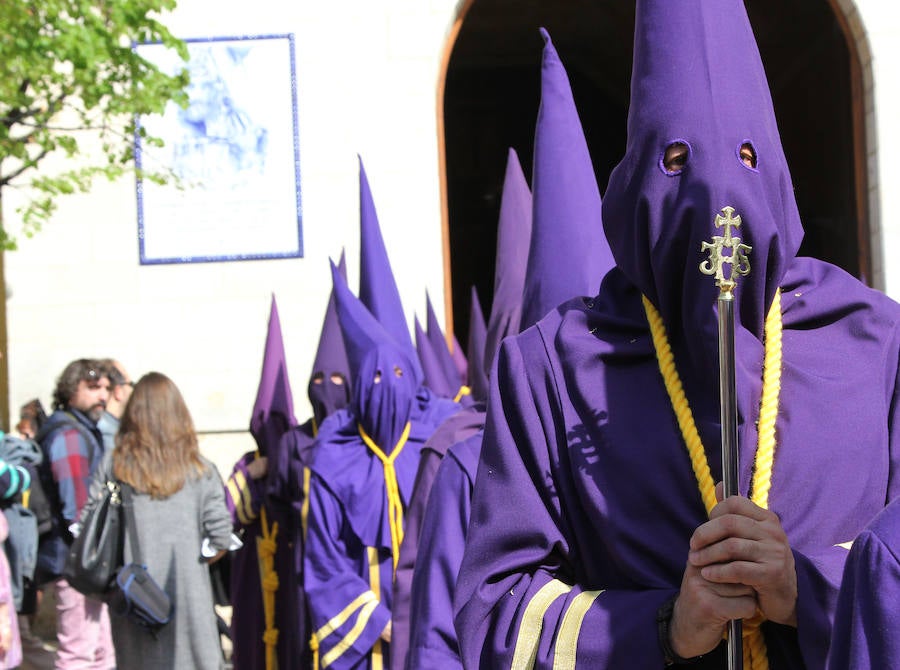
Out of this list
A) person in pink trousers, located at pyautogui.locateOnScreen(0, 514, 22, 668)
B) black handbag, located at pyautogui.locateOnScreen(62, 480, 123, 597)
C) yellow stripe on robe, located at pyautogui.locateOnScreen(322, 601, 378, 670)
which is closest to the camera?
yellow stripe on robe, located at pyautogui.locateOnScreen(322, 601, 378, 670)

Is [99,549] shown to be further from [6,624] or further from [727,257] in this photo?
[727,257]

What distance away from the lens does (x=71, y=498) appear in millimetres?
8484

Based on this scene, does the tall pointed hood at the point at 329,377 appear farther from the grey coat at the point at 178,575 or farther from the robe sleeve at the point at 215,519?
the grey coat at the point at 178,575

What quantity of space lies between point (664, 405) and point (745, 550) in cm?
41

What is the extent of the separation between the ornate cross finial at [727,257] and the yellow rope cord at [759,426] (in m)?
0.22

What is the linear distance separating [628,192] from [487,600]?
759 mm

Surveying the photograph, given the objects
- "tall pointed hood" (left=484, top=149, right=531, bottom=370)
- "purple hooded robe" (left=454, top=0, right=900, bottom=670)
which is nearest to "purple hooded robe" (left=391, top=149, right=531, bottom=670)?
"tall pointed hood" (left=484, top=149, right=531, bottom=370)

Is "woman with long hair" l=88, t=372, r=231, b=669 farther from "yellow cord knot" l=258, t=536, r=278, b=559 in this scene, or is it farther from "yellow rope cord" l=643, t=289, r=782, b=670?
"yellow rope cord" l=643, t=289, r=782, b=670

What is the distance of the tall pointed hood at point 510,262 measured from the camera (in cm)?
488

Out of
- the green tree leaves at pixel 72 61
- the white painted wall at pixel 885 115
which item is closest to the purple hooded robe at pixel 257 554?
the green tree leaves at pixel 72 61

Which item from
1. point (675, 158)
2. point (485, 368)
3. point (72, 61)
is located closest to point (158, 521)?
point (485, 368)

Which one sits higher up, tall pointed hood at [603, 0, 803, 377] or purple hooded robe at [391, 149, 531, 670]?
tall pointed hood at [603, 0, 803, 377]

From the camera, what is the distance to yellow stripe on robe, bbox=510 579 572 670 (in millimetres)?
2268

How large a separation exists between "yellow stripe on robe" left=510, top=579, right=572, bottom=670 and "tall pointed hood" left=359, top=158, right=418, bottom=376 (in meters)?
4.77
